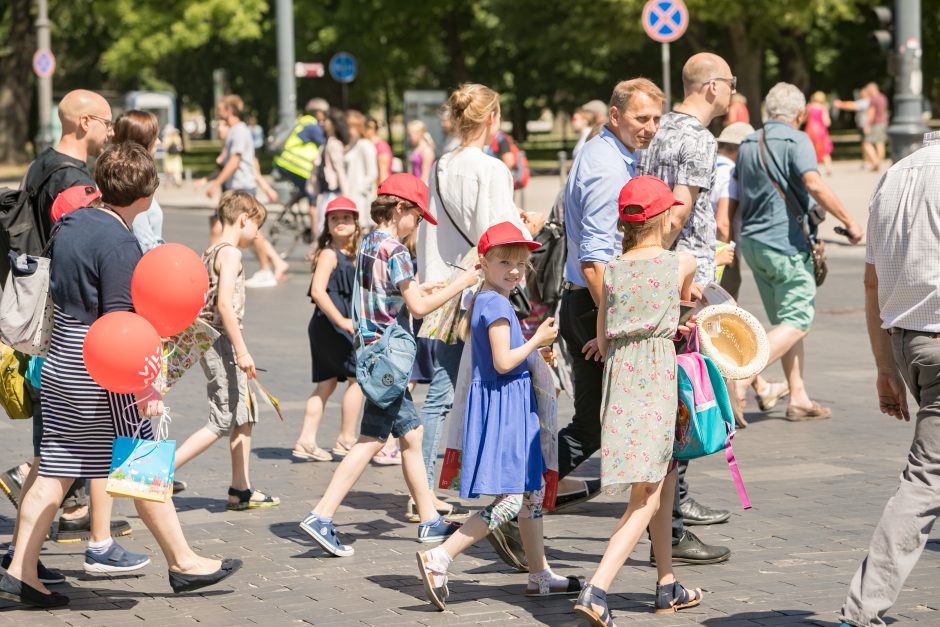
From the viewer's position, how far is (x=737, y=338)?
19.4 ft

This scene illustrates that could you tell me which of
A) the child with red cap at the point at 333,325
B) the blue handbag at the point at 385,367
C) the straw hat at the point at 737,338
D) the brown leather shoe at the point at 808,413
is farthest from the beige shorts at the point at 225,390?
the brown leather shoe at the point at 808,413

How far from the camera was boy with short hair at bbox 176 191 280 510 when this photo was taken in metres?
7.17

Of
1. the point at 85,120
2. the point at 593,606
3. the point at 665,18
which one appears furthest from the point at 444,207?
the point at 665,18

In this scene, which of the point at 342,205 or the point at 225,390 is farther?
the point at 342,205

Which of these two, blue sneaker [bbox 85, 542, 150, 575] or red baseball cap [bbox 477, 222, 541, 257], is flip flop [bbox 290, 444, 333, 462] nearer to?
blue sneaker [bbox 85, 542, 150, 575]

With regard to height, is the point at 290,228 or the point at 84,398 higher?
the point at 84,398

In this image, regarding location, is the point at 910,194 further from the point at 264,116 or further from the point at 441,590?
the point at 264,116

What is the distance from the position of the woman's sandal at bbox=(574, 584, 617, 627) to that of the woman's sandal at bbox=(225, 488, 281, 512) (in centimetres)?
259

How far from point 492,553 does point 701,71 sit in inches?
90.1

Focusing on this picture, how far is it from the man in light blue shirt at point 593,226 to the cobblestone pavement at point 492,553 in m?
0.52

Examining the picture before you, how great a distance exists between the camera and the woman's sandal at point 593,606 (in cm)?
505

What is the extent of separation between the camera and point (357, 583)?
5926 millimetres

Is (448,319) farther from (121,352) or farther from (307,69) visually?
(307,69)

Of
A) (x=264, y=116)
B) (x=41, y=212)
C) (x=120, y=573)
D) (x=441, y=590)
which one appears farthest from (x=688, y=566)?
(x=264, y=116)
